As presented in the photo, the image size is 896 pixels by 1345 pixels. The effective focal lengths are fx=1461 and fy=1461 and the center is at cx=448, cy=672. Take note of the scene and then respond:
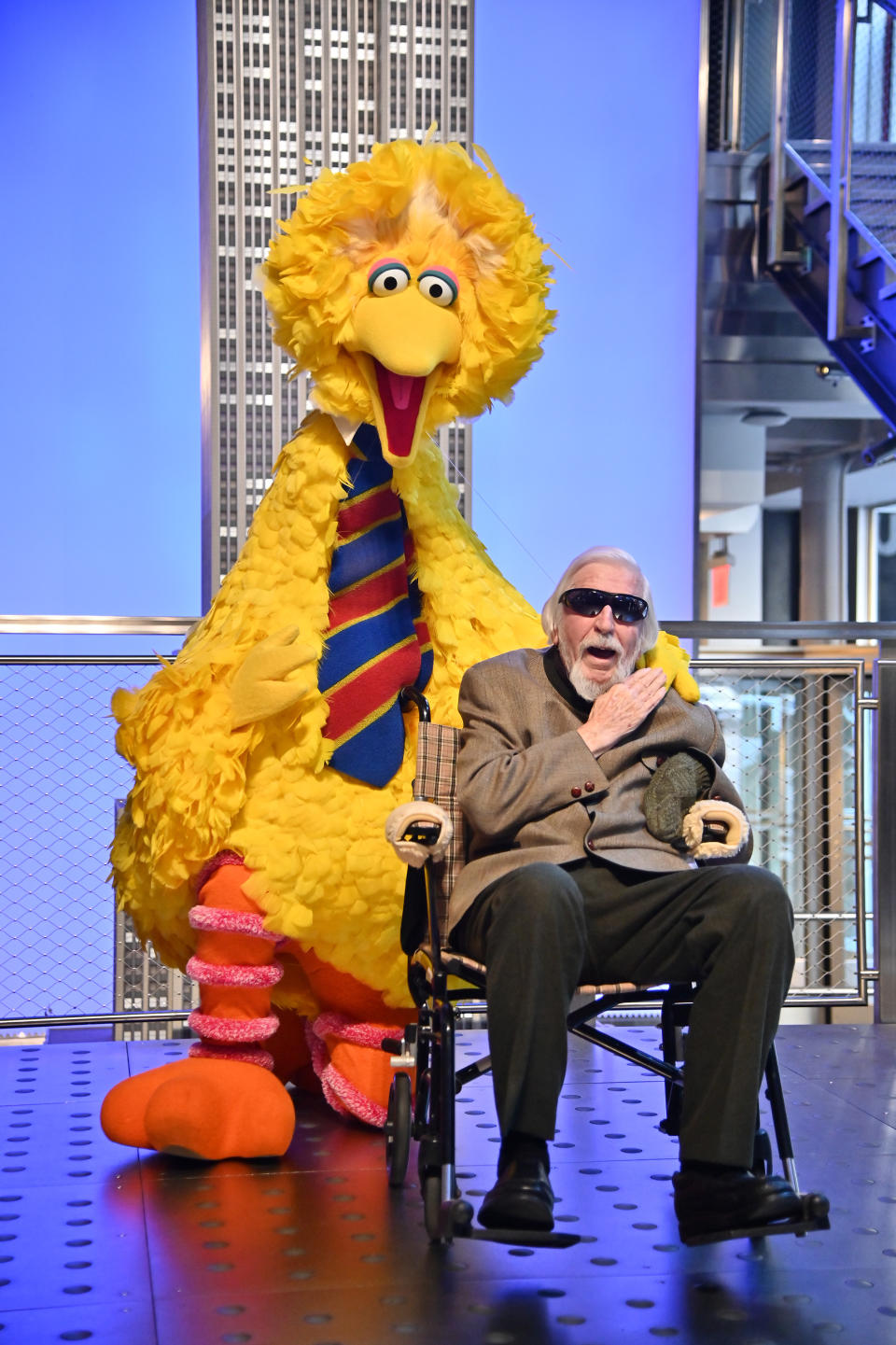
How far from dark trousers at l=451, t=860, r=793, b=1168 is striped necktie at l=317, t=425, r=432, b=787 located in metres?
0.55

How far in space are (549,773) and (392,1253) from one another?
2.09ft

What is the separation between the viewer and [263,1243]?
1856mm

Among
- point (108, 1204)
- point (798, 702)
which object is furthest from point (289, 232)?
point (798, 702)

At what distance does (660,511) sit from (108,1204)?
3329 millimetres

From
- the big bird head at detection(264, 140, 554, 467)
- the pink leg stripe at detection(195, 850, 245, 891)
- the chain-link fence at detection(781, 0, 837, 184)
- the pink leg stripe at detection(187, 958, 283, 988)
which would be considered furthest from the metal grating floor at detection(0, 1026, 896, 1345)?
the chain-link fence at detection(781, 0, 837, 184)

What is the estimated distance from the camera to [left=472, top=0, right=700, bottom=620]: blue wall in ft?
15.0

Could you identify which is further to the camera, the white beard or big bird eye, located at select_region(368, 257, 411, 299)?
big bird eye, located at select_region(368, 257, 411, 299)

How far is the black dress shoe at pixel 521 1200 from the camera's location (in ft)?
5.23

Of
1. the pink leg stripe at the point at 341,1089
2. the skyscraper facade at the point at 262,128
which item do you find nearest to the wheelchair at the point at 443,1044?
the pink leg stripe at the point at 341,1089

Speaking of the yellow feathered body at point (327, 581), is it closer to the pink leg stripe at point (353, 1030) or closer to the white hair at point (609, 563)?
the pink leg stripe at point (353, 1030)

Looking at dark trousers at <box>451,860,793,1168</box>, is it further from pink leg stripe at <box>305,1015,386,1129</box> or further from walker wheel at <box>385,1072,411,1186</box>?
pink leg stripe at <box>305,1015,386,1129</box>

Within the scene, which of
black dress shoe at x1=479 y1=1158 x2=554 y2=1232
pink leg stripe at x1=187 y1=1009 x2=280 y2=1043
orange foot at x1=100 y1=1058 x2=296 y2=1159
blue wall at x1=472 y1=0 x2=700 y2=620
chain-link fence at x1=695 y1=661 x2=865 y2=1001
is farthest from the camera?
chain-link fence at x1=695 y1=661 x2=865 y2=1001

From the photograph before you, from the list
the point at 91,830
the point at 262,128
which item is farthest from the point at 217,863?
the point at 262,128

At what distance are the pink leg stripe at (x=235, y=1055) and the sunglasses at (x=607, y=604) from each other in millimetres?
873
